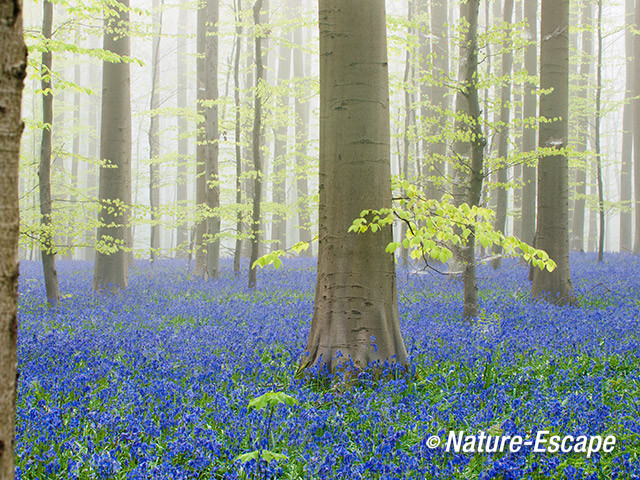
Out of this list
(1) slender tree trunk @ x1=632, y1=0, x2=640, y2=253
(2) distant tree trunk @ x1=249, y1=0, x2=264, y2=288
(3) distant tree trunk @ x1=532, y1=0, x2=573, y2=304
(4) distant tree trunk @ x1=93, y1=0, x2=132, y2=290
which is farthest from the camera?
(1) slender tree trunk @ x1=632, y1=0, x2=640, y2=253

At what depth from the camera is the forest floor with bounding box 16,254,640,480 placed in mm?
3033

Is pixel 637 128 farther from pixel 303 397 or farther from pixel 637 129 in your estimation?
pixel 303 397

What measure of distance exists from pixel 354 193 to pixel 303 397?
1.84 m

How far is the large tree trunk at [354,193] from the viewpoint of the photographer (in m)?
4.65

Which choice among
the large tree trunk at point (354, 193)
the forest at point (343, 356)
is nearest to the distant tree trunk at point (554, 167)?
the forest at point (343, 356)

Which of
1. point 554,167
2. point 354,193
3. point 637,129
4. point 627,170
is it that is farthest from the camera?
point 627,170

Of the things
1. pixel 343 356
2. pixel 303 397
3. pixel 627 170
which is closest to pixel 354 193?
pixel 343 356

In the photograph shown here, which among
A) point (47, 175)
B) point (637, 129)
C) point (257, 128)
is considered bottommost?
point (47, 175)

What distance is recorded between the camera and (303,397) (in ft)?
13.4

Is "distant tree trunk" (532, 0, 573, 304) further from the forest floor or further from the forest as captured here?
the forest floor

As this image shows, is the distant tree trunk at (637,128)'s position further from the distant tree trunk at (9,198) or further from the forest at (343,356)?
the distant tree trunk at (9,198)

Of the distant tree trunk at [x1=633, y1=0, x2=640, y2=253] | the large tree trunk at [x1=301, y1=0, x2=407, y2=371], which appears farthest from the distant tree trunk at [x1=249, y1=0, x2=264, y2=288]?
the distant tree trunk at [x1=633, y1=0, x2=640, y2=253]

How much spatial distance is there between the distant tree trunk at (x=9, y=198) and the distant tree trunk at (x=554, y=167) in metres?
9.05

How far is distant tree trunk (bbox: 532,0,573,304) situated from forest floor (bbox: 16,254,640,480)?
1.35 metres
